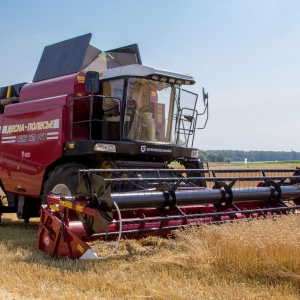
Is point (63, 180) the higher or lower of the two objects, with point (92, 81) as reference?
lower

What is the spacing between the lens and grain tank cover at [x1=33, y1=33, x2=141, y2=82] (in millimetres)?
7551

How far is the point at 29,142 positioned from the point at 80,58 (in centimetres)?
168

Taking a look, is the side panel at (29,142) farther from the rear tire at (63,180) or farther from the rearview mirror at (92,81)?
the rearview mirror at (92,81)

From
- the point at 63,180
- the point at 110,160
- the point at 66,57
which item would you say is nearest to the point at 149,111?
the point at 110,160

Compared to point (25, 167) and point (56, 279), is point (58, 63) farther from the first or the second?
point (56, 279)

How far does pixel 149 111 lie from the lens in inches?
255

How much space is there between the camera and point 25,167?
6871 millimetres

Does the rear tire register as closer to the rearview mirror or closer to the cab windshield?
the cab windshield

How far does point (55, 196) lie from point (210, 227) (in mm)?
1675

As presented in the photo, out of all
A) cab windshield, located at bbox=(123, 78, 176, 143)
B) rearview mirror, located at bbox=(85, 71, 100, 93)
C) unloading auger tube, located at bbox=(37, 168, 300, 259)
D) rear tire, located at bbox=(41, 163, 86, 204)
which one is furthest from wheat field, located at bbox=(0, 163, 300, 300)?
rearview mirror, located at bbox=(85, 71, 100, 93)

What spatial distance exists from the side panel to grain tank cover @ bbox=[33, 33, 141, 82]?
1034 millimetres

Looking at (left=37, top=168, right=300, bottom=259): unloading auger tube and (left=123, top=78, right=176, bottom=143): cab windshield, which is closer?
(left=37, top=168, right=300, bottom=259): unloading auger tube

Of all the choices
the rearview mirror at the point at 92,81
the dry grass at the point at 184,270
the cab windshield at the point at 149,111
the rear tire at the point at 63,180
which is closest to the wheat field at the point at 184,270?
the dry grass at the point at 184,270

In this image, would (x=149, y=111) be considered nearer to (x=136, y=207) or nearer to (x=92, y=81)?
(x=92, y=81)
